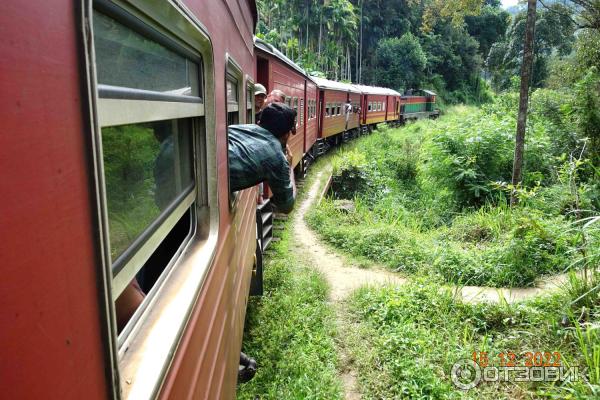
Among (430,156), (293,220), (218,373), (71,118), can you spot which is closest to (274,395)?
(218,373)

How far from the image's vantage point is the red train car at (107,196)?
0.55 m

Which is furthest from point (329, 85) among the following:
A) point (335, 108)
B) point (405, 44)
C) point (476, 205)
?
point (405, 44)

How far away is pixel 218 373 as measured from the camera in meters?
2.02

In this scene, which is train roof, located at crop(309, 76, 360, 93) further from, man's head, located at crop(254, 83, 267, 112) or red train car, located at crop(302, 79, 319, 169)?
man's head, located at crop(254, 83, 267, 112)

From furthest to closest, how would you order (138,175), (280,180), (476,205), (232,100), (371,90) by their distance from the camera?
(371,90) → (476,205) → (232,100) → (280,180) → (138,175)

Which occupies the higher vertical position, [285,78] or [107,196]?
[285,78]

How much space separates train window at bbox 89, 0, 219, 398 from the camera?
0.86 meters

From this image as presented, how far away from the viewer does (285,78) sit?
816 centimetres

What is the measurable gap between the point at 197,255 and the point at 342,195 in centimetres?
1047

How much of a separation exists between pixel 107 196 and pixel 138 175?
225 millimetres

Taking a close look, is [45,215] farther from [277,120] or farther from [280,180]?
[277,120]

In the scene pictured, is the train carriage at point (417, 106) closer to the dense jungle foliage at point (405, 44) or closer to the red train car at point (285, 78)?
the dense jungle foliage at point (405, 44)

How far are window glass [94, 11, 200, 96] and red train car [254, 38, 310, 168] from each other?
490cm

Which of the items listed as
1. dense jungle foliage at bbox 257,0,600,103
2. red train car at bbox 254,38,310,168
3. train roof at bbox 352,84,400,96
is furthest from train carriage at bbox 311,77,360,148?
dense jungle foliage at bbox 257,0,600,103
